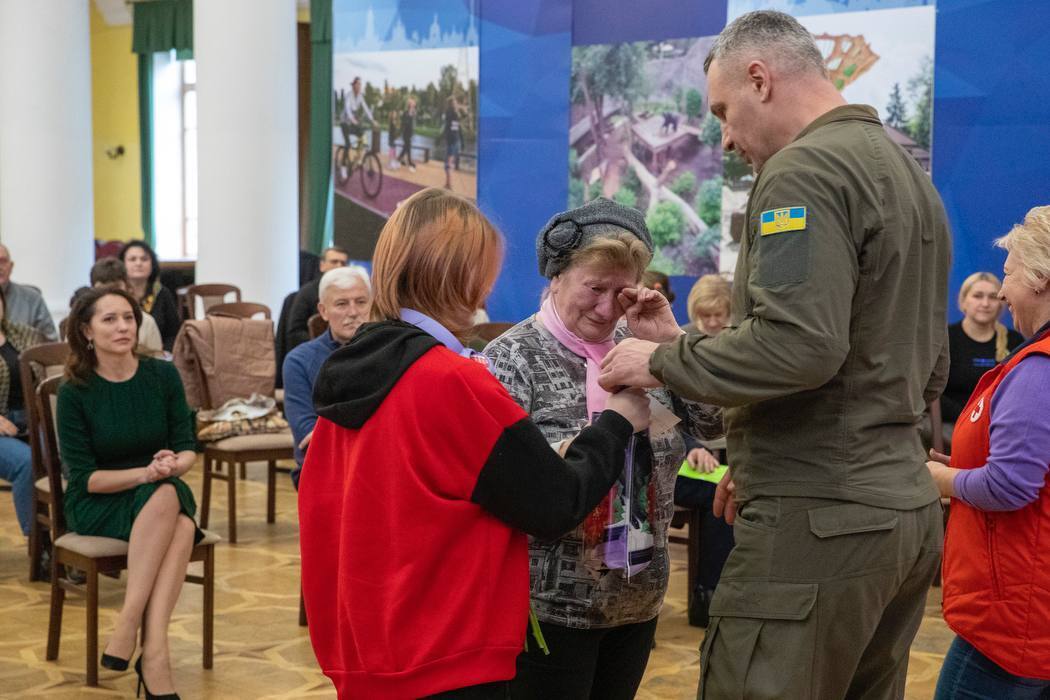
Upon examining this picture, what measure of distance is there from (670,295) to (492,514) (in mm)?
5863

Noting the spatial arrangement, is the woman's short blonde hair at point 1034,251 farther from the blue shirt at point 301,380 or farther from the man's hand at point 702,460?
the blue shirt at point 301,380

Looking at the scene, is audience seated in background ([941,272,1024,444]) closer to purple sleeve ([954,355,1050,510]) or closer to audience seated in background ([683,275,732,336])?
A: audience seated in background ([683,275,732,336])

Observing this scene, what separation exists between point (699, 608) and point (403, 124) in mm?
5424

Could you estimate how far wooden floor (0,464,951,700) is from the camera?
4.23m

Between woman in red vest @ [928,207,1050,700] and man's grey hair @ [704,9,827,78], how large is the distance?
0.68 metres

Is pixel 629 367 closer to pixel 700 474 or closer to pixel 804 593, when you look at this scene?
pixel 804 593

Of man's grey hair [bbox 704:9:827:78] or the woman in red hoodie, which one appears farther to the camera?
man's grey hair [bbox 704:9:827:78]

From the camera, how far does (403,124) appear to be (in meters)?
9.30

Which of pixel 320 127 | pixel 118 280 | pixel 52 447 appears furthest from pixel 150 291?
pixel 320 127

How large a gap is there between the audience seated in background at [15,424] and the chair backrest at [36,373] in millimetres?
407

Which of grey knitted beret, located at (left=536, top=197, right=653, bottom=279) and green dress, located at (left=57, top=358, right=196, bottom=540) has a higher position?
grey knitted beret, located at (left=536, top=197, right=653, bottom=279)

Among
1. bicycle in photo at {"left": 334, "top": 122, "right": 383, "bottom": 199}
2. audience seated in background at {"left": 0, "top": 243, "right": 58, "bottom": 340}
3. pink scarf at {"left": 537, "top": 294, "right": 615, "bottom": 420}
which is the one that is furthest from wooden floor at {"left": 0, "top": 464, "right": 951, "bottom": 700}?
bicycle in photo at {"left": 334, "top": 122, "right": 383, "bottom": 199}

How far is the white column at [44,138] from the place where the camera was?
33.1 feet

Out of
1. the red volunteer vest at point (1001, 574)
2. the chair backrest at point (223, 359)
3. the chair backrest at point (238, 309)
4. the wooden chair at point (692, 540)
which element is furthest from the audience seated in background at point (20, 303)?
the red volunteer vest at point (1001, 574)
